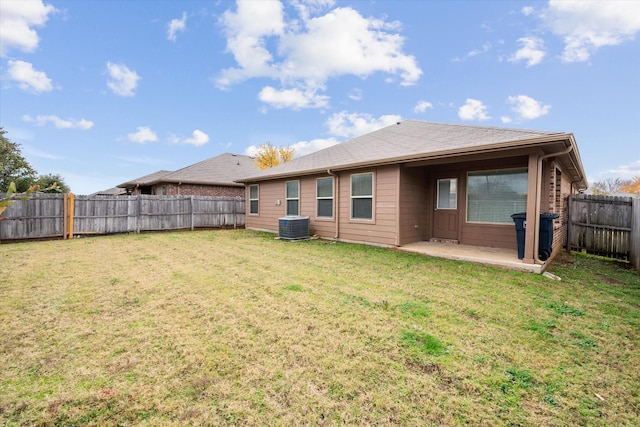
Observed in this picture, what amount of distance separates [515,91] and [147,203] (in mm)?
15825

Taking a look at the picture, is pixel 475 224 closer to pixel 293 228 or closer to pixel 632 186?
pixel 293 228

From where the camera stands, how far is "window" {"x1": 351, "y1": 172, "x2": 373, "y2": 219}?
A: 8.12m

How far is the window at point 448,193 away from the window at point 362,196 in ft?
6.59

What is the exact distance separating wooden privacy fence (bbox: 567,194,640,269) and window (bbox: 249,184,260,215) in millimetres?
11033

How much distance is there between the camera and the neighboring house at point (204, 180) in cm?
1574

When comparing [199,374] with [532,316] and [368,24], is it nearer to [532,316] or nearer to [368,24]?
[532,316]

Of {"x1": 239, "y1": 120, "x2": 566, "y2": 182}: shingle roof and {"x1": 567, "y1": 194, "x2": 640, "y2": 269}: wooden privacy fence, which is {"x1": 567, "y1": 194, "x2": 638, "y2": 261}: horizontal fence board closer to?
{"x1": 567, "y1": 194, "x2": 640, "y2": 269}: wooden privacy fence

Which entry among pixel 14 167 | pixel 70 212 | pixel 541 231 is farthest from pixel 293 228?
pixel 14 167

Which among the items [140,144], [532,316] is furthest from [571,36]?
[140,144]

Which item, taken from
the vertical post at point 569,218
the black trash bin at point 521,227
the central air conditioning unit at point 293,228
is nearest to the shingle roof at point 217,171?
the central air conditioning unit at point 293,228

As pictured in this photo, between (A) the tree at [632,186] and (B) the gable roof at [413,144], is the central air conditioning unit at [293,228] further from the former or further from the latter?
(A) the tree at [632,186]

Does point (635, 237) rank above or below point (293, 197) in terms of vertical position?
below

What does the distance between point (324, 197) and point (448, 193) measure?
3.78 m

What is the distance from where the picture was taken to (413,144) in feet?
25.2
